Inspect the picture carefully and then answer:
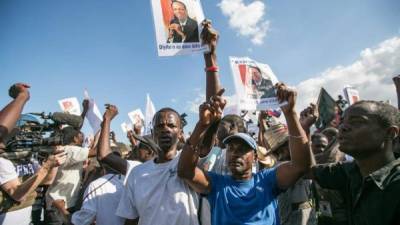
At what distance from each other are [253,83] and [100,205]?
2.45 meters

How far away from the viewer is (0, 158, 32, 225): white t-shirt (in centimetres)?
314

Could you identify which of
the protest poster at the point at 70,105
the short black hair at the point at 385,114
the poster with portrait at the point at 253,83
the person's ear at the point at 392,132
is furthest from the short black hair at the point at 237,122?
the protest poster at the point at 70,105

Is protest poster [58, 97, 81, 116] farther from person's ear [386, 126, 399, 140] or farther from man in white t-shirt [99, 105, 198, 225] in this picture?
person's ear [386, 126, 399, 140]

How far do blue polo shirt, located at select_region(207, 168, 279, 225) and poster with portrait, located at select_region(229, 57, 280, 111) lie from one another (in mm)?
1423

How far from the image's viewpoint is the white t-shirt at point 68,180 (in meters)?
4.62

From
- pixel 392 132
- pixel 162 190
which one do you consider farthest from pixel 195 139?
pixel 392 132

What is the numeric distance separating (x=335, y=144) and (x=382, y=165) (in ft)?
5.98

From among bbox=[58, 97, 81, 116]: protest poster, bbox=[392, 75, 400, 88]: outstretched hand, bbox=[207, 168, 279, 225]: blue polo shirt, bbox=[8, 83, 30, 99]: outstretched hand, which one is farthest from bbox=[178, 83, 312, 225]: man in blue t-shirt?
bbox=[58, 97, 81, 116]: protest poster

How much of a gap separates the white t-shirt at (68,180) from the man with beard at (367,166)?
360cm

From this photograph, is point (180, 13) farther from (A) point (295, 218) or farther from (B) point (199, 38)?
(A) point (295, 218)

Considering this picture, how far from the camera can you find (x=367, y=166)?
7.49 ft

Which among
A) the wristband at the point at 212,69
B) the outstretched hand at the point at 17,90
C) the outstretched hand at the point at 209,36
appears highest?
the outstretched hand at the point at 209,36

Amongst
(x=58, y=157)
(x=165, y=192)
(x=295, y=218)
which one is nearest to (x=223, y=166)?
(x=165, y=192)

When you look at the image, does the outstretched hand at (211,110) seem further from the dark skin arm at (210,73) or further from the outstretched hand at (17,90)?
the outstretched hand at (17,90)
